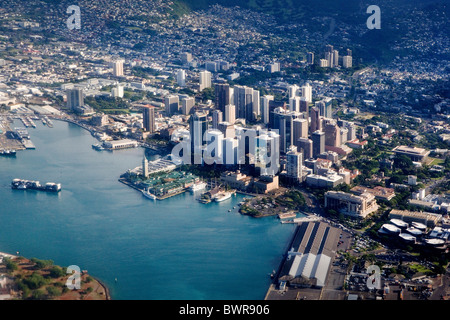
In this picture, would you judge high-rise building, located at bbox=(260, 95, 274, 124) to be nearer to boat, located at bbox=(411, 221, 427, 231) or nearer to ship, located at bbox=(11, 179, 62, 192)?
ship, located at bbox=(11, 179, 62, 192)

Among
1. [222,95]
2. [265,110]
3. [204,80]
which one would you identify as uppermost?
[204,80]

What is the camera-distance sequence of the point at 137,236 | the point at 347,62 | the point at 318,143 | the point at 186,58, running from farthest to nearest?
1. the point at 186,58
2. the point at 347,62
3. the point at 318,143
4. the point at 137,236

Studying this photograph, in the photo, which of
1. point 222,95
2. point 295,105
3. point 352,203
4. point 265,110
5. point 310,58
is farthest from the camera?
point 310,58

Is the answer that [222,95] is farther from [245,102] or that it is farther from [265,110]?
[265,110]

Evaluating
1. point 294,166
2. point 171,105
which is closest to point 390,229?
point 294,166

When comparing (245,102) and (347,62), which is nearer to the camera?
(245,102)

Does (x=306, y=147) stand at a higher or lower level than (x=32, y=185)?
higher

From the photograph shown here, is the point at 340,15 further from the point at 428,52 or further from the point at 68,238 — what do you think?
the point at 68,238
